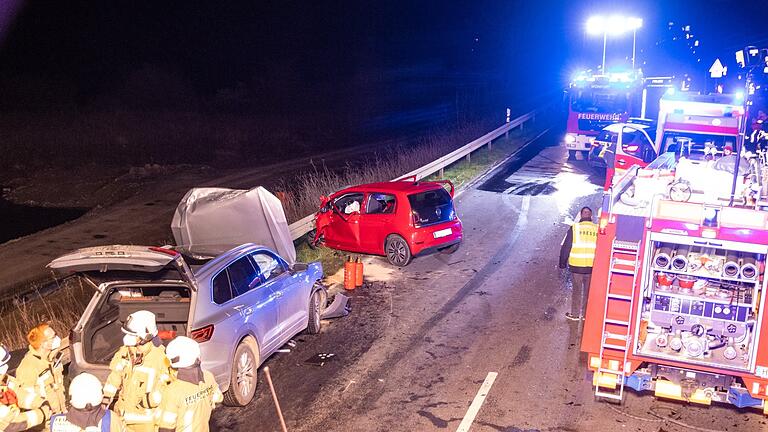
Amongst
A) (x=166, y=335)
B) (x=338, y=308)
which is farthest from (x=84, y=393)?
(x=338, y=308)

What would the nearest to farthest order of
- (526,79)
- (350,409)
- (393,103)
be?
(350,409), (393,103), (526,79)

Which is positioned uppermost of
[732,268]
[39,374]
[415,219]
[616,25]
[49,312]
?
[616,25]

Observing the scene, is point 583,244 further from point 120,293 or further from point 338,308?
point 120,293

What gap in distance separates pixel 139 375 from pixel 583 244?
5.94 metres

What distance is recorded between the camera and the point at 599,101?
931 inches

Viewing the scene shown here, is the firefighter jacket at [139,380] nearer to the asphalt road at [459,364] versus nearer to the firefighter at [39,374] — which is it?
the firefighter at [39,374]

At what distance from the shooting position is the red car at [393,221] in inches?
489

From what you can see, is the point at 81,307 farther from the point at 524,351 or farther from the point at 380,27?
the point at 380,27

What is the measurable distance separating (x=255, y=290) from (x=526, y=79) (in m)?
59.3

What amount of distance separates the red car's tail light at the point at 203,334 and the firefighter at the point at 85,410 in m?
2.23

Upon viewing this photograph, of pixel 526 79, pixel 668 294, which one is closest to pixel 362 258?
pixel 668 294

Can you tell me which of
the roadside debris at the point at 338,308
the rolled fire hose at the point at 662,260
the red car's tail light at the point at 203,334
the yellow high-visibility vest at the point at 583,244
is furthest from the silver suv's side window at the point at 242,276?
the rolled fire hose at the point at 662,260

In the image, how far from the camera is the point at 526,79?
6353 centimetres

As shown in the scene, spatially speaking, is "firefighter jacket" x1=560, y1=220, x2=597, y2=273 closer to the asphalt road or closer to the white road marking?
the asphalt road
